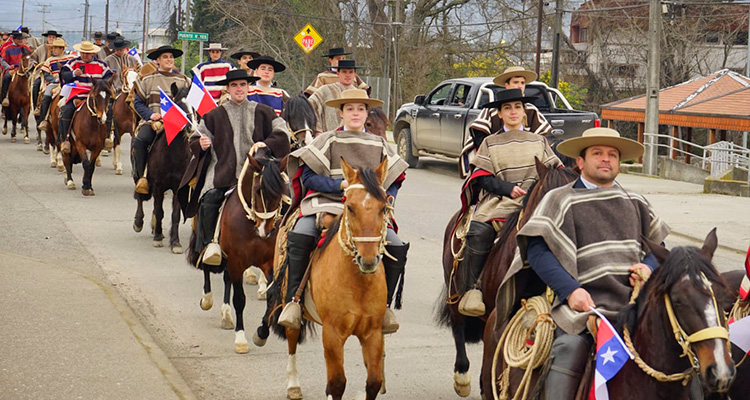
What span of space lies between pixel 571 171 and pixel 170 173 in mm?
8391

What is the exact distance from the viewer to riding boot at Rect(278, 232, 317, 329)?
21.9 feet

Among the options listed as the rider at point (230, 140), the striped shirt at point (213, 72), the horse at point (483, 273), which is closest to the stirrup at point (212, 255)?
the rider at point (230, 140)

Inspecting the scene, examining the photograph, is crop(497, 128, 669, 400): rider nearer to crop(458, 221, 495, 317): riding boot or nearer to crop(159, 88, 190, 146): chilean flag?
crop(458, 221, 495, 317): riding boot

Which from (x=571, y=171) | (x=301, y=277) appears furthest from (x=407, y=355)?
(x=571, y=171)

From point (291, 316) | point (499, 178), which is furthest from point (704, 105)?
point (291, 316)

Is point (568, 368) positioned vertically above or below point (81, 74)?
below

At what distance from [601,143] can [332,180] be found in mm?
2383

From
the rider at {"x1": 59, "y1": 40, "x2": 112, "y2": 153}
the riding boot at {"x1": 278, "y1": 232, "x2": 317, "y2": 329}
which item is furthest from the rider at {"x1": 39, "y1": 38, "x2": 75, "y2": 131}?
the riding boot at {"x1": 278, "y1": 232, "x2": 317, "y2": 329}

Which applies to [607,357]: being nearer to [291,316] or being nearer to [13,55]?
[291,316]

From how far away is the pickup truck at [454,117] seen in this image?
20156 millimetres

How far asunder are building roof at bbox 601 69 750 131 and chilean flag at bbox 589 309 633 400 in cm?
2445

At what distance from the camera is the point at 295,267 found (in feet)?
22.0

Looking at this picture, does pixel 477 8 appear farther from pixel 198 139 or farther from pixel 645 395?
pixel 645 395

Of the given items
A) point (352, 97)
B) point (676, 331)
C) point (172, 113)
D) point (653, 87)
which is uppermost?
point (653, 87)
